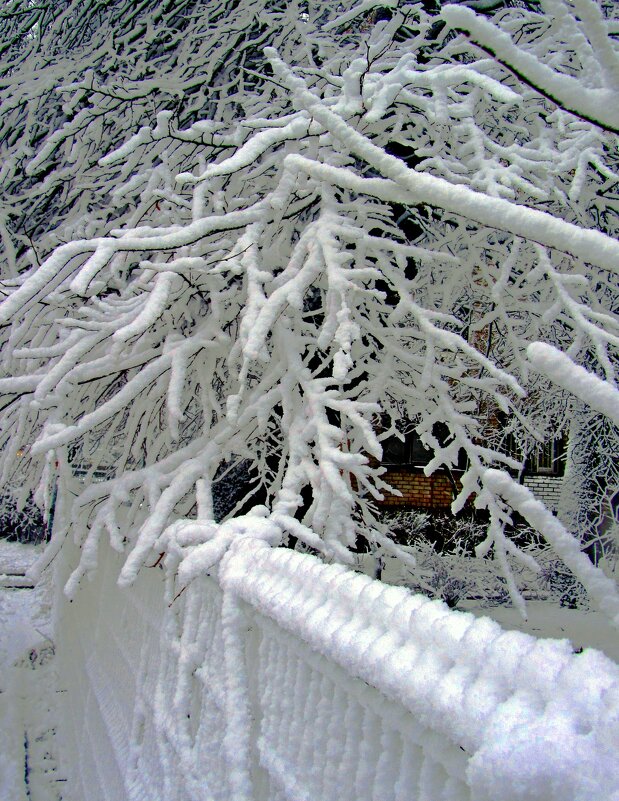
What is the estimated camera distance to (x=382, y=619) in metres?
1.31

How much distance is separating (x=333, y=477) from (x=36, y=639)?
6483 millimetres

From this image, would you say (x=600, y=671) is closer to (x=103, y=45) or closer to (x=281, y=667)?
(x=281, y=667)

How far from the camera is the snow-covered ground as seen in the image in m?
4.75

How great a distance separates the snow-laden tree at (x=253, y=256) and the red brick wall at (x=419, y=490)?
30.9 feet

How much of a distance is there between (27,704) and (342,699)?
234 inches

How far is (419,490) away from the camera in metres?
15.6

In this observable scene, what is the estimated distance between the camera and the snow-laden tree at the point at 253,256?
3100 mm

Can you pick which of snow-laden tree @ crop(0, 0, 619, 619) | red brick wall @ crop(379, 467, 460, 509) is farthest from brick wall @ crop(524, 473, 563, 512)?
snow-laden tree @ crop(0, 0, 619, 619)

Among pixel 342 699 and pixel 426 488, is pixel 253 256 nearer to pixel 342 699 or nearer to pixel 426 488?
pixel 342 699

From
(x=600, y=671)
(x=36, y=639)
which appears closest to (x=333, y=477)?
(x=600, y=671)

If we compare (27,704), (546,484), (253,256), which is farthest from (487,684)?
(546,484)

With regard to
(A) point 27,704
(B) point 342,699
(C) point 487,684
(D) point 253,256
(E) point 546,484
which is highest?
(C) point 487,684

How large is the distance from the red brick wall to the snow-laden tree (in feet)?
30.9

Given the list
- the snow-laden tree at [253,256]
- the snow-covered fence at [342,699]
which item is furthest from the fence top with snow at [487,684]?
the snow-laden tree at [253,256]
